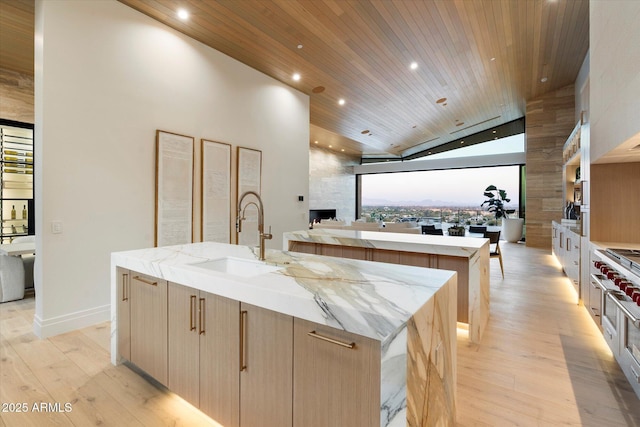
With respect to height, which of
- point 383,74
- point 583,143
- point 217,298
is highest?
point 383,74

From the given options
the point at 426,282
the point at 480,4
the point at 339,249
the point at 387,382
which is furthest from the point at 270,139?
the point at 387,382

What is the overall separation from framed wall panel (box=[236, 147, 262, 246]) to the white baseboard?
74.5 inches

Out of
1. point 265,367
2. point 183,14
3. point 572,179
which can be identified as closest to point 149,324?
point 265,367

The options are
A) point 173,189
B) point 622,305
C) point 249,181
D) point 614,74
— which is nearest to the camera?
point 622,305

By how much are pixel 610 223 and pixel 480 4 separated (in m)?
2.87

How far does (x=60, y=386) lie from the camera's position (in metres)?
1.99

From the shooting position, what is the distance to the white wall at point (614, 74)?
71.6 inches

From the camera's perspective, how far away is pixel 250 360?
132 cm

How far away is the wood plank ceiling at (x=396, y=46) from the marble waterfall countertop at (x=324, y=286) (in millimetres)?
2944

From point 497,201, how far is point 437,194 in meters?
2.40

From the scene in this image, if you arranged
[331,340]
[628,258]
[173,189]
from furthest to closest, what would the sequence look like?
1. [173,189]
2. [628,258]
3. [331,340]

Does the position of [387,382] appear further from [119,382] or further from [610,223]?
[610,223]

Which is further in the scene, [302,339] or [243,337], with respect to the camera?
[243,337]

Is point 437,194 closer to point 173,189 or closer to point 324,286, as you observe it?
point 173,189
